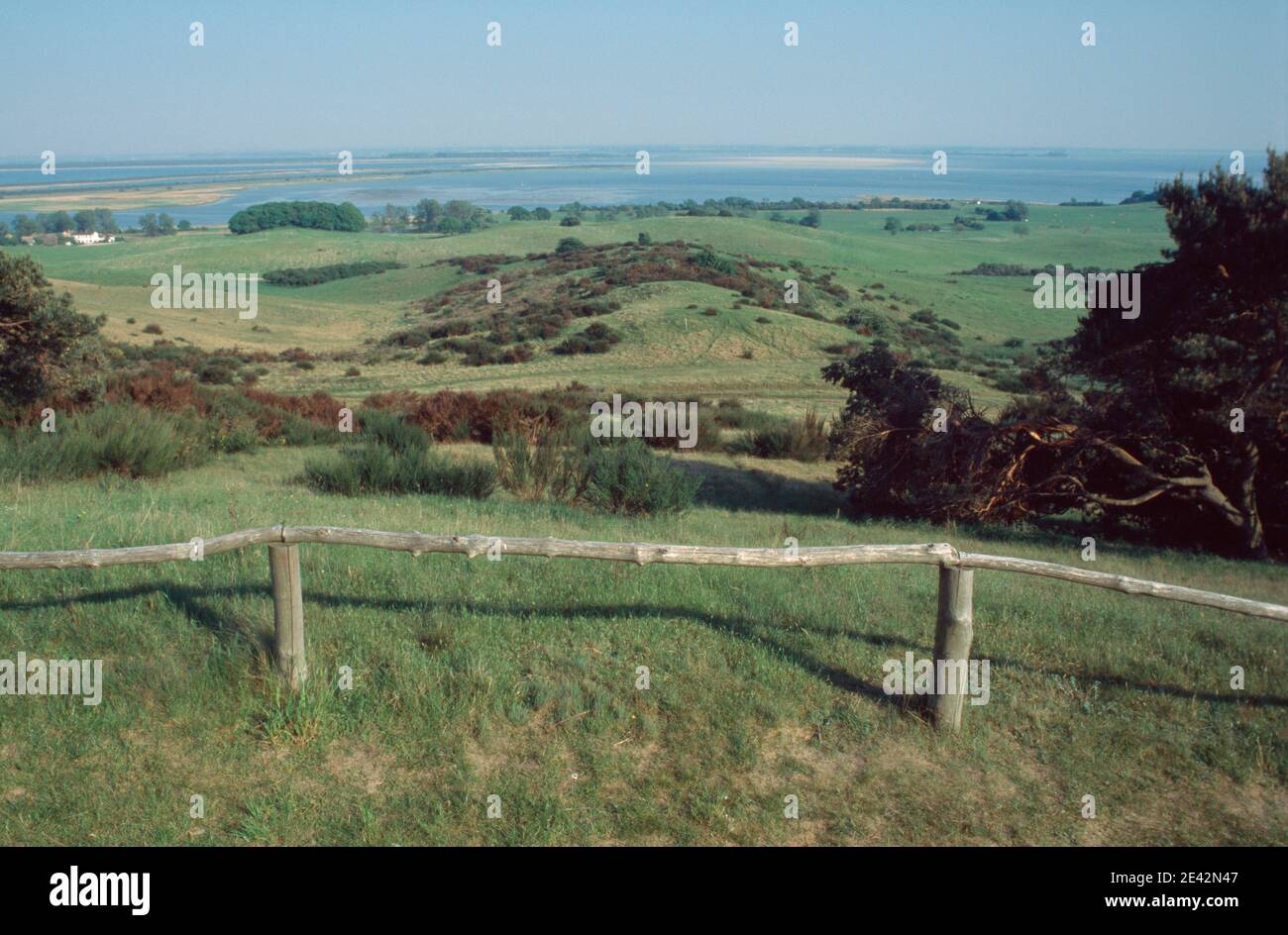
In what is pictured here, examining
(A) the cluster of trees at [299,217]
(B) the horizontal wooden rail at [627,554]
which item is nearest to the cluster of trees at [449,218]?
(A) the cluster of trees at [299,217]

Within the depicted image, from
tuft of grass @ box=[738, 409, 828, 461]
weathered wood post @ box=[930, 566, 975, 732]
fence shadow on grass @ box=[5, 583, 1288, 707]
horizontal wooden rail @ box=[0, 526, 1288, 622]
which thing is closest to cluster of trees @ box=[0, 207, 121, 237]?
tuft of grass @ box=[738, 409, 828, 461]

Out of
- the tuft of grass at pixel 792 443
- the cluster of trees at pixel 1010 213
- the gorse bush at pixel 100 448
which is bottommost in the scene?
the tuft of grass at pixel 792 443

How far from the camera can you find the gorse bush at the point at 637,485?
39.1ft

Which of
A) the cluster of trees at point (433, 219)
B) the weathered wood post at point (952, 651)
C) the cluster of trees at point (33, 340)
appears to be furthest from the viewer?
the cluster of trees at point (433, 219)

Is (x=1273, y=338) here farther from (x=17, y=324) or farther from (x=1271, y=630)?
(x=17, y=324)

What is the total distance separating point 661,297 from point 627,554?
4259 cm

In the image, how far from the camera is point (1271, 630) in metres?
6.60

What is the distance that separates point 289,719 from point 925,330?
4882 centimetres

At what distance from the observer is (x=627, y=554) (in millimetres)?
5223

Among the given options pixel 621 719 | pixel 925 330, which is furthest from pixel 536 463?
pixel 925 330

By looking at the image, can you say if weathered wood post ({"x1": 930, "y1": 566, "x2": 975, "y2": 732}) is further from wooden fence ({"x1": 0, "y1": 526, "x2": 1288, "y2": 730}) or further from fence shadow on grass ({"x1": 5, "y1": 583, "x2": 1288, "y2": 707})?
fence shadow on grass ({"x1": 5, "y1": 583, "x2": 1288, "y2": 707})

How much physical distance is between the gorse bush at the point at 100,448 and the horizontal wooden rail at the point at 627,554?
8435 mm

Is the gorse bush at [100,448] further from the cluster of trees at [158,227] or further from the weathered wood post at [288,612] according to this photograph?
the cluster of trees at [158,227]

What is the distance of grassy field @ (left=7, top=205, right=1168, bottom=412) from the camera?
34969 mm
